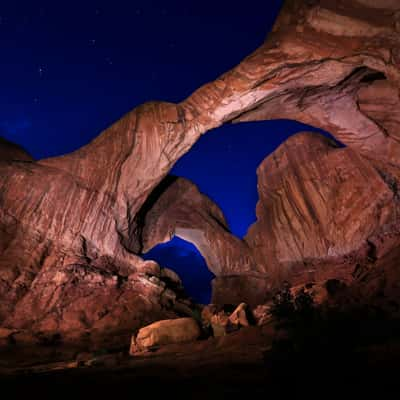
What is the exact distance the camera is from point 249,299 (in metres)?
20.0

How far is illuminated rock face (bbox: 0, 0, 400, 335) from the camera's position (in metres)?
11.2

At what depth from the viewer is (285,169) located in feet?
63.0

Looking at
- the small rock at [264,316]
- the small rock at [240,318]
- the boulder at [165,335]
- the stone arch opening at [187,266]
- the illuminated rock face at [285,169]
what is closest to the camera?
the boulder at [165,335]

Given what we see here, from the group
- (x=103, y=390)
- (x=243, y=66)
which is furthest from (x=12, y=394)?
(x=243, y=66)

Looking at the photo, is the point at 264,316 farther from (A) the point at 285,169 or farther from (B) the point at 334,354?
(A) the point at 285,169

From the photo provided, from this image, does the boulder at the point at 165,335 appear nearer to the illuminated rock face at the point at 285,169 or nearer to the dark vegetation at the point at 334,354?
the dark vegetation at the point at 334,354

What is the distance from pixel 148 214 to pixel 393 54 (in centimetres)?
1453

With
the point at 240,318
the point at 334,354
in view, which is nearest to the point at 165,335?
the point at 240,318

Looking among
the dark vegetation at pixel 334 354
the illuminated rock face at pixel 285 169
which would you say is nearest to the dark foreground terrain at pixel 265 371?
the dark vegetation at pixel 334 354

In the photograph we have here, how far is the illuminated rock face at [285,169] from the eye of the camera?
11242 mm

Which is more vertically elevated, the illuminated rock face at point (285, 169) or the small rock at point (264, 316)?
the illuminated rock face at point (285, 169)

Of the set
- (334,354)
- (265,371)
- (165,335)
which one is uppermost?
(334,354)

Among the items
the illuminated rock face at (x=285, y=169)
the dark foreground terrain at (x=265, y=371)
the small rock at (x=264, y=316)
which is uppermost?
the illuminated rock face at (x=285, y=169)

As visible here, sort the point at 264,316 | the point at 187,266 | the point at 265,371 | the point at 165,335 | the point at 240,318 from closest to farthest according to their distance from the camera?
1. the point at 265,371
2. the point at 165,335
3. the point at 240,318
4. the point at 264,316
5. the point at 187,266
